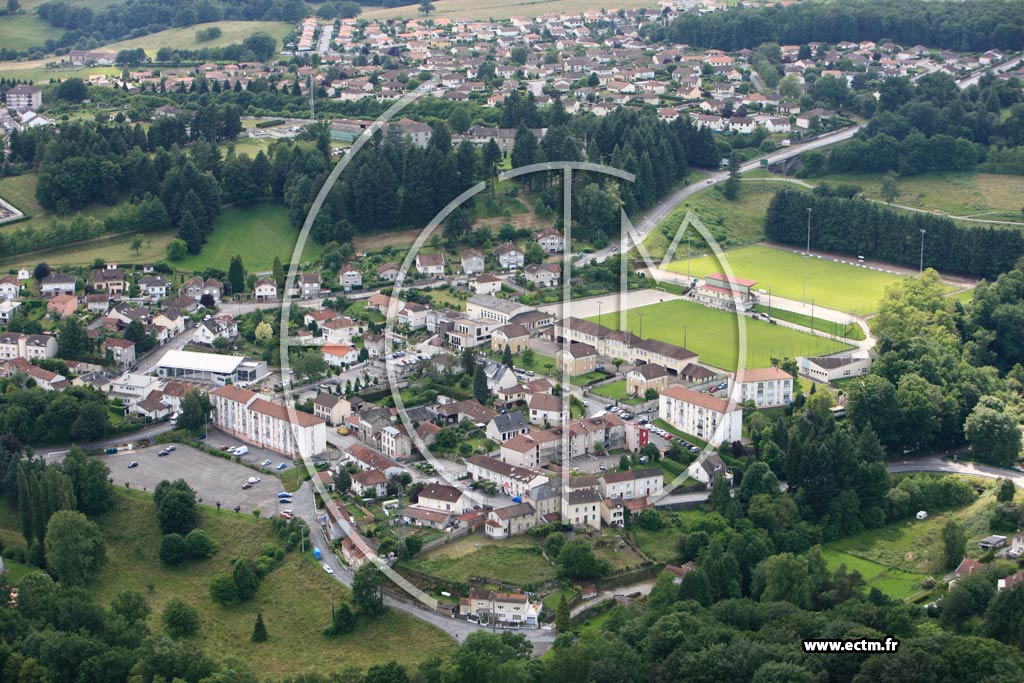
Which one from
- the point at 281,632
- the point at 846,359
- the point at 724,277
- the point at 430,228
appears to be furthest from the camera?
the point at 430,228

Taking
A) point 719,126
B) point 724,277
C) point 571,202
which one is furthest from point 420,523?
point 719,126

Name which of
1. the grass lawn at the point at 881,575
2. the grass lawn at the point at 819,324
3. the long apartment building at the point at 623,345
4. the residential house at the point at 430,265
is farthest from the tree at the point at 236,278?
the grass lawn at the point at 881,575

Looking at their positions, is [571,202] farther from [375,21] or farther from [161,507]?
[375,21]

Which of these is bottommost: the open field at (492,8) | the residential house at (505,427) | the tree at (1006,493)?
the tree at (1006,493)

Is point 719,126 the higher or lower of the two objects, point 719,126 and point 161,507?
the higher

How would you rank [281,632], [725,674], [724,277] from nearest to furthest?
[725,674] < [281,632] < [724,277]

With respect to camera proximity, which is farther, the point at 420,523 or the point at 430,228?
the point at 430,228

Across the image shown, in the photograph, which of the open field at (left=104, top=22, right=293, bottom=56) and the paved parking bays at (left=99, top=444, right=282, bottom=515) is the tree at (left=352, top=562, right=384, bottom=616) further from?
the open field at (left=104, top=22, right=293, bottom=56)

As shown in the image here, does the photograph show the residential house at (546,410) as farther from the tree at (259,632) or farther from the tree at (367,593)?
the tree at (259,632)
